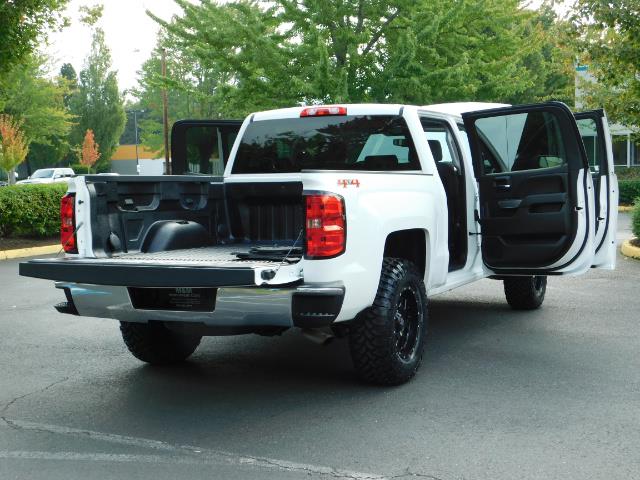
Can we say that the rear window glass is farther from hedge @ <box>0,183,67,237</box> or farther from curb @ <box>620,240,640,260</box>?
hedge @ <box>0,183,67,237</box>

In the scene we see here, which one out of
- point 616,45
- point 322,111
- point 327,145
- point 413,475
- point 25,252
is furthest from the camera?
point 25,252

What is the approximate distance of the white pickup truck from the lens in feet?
15.8

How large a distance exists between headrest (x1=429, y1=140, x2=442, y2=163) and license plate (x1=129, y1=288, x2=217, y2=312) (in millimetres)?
2656

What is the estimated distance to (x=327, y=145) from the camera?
6.58m

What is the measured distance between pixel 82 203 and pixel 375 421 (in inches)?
90.0

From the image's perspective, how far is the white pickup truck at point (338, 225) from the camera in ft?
15.8

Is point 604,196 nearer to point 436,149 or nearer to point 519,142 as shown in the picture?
point 519,142

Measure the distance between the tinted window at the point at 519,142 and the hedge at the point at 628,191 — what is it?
23515 mm

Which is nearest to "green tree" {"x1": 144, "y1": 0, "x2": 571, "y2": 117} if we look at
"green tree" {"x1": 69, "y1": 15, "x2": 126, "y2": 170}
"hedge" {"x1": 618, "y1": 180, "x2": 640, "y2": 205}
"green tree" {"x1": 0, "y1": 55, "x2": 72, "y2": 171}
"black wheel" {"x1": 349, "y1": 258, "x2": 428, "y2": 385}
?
"hedge" {"x1": 618, "y1": 180, "x2": 640, "y2": 205}

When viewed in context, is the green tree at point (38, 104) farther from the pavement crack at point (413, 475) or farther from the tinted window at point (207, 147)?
the pavement crack at point (413, 475)

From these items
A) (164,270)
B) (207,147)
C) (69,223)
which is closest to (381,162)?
(207,147)

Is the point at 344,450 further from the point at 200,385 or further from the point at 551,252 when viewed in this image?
the point at 551,252

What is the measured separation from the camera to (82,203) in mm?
5258

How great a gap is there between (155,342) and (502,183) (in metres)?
3.12
